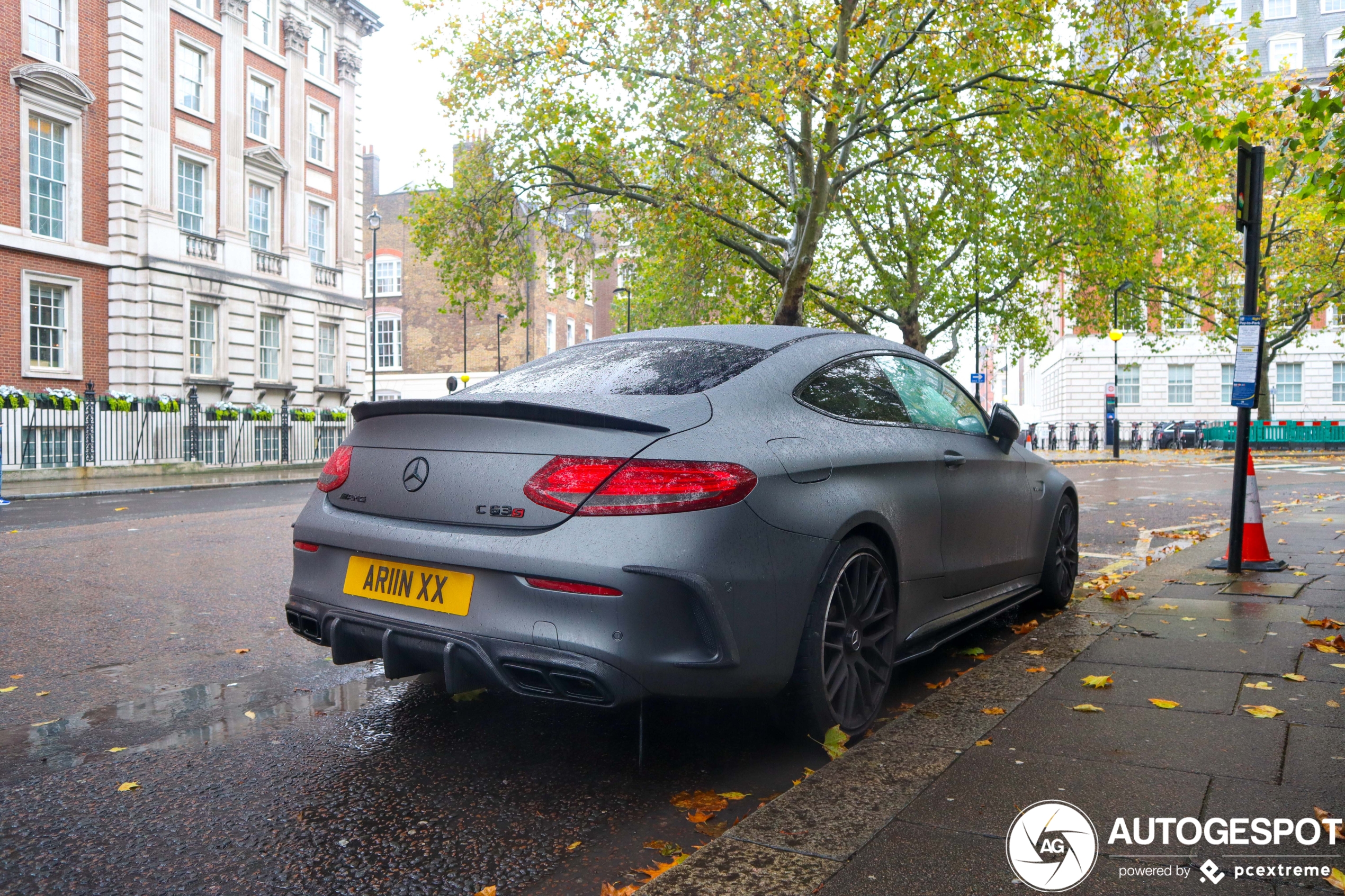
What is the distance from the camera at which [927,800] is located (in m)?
2.68

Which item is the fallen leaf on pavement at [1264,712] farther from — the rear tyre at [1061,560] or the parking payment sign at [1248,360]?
the parking payment sign at [1248,360]

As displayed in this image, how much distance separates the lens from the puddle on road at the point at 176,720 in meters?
3.29

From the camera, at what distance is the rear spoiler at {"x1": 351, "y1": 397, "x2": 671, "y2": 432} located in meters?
2.99

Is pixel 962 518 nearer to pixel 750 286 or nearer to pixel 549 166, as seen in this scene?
pixel 549 166

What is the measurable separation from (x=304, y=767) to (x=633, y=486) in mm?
1424

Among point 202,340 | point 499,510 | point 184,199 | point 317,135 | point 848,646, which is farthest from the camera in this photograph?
point 317,135

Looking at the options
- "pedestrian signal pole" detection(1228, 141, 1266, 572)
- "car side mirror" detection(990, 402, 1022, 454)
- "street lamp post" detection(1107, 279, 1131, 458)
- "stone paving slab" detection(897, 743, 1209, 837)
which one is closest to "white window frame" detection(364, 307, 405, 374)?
"street lamp post" detection(1107, 279, 1131, 458)

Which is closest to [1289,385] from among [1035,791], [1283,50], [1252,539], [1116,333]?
[1283,50]

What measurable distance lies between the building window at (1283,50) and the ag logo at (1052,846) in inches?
2443

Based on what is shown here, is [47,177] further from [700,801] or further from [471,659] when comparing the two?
[700,801]

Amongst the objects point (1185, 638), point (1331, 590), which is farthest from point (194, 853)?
point (1331, 590)

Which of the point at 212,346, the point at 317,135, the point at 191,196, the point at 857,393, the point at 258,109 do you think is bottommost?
the point at 857,393

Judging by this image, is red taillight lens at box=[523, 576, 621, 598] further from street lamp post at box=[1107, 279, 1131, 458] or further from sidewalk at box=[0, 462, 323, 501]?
street lamp post at box=[1107, 279, 1131, 458]

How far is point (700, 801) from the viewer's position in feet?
9.57
